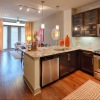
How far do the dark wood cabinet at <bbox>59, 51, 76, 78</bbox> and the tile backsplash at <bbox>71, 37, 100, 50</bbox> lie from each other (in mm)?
905

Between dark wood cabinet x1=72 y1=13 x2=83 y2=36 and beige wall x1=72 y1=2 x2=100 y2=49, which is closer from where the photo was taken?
beige wall x1=72 y1=2 x2=100 y2=49

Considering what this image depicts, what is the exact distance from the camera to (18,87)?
2762mm

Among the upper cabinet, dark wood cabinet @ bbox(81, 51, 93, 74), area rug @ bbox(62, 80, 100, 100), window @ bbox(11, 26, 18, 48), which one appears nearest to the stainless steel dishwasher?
area rug @ bbox(62, 80, 100, 100)

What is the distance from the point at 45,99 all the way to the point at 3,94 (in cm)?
105

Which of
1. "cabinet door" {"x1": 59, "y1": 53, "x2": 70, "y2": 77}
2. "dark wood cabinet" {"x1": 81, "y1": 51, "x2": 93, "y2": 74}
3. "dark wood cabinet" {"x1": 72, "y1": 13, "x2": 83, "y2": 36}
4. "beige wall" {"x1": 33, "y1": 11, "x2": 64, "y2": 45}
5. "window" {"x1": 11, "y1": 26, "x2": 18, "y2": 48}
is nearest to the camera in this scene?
"cabinet door" {"x1": 59, "y1": 53, "x2": 70, "y2": 77}

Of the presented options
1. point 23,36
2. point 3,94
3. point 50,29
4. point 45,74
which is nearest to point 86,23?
point 45,74

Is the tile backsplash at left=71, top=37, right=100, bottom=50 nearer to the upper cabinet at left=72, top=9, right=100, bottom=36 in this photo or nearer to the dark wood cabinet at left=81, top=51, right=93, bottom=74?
the upper cabinet at left=72, top=9, right=100, bottom=36

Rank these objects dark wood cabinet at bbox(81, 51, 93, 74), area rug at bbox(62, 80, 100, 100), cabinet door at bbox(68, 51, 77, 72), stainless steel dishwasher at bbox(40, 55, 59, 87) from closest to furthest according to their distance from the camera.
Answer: area rug at bbox(62, 80, 100, 100) → stainless steel dishwasher at bbox(40, 55, 59, 87) → dark wood cabinet at bbox(81, 51, 93, 74) → cabinet door at bbox(68, 51, 77, 72)

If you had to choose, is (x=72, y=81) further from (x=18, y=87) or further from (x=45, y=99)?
(x=18, y=87)

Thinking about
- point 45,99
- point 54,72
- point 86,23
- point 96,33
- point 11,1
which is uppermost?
point 11,1

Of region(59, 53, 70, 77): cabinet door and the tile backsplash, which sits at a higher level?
the tile backsplash

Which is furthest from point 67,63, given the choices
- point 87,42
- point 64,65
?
point 87,42

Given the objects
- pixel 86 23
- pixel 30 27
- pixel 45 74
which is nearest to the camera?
pixel 45 74

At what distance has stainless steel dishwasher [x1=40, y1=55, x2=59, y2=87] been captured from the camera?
267cm
